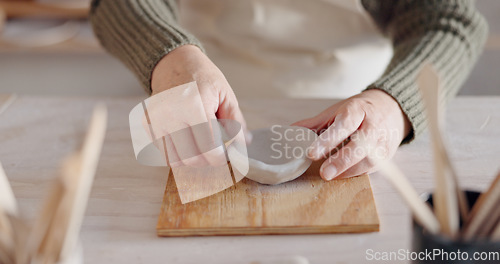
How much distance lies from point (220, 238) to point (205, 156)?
0.13 meters

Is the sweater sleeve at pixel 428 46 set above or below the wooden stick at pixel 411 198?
below

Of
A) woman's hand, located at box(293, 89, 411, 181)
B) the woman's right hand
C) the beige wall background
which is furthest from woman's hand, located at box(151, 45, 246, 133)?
the beige wall background

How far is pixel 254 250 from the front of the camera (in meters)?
0.48

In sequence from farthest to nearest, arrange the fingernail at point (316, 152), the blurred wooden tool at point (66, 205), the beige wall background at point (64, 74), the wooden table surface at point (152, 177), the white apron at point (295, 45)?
1. the beige wall background at point (64, 74)
2. the white apron at point (295, 45)
3. the fingernail at point (316, 152)
4. the wooden table surface at point (152, 177)
5. the blurred wooden tool at point (66, 205)

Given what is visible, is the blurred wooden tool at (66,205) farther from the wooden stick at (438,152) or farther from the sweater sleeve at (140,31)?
the sweater sleeve at (140,31)

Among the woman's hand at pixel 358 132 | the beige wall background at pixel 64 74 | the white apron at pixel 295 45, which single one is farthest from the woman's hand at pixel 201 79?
the beige wall background at pixel 64 74

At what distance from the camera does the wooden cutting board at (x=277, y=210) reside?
506 mm

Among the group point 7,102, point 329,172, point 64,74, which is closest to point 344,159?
point 329,172

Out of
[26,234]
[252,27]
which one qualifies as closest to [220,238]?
[26,234]

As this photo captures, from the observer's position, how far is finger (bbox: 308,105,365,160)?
23.4 inches

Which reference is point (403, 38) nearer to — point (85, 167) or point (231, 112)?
point (231, 112)

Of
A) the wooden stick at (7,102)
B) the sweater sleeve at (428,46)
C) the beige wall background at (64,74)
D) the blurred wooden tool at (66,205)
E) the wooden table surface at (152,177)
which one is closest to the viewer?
the blurred wooden tool at (66,205)

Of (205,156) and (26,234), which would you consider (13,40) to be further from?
(26,234)

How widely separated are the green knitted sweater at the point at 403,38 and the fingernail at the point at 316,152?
0.15 m
